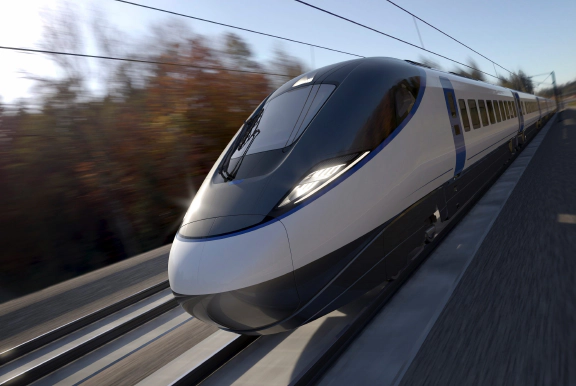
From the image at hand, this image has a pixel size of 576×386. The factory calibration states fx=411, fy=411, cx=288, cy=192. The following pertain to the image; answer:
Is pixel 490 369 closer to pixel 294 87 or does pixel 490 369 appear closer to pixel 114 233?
pixel 294 87

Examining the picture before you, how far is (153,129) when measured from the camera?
9359mm

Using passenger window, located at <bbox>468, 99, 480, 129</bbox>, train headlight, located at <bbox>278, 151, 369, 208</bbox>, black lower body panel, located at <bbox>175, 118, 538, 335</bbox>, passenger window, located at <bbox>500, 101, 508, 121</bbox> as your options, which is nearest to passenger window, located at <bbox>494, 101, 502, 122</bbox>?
passenger window, located at <bbox>500, 101, 508, 121</bbox>

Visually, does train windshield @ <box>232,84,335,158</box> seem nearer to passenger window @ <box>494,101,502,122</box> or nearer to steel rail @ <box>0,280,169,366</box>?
steel rail @ <box>0,280,169,366</box>

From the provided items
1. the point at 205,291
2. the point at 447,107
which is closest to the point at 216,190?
the point at 205,291

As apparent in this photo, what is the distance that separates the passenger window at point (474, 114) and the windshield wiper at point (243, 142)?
Result: 11.4 feet

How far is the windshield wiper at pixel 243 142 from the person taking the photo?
→ 3231 mm

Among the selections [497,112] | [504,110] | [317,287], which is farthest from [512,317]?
[504,110]

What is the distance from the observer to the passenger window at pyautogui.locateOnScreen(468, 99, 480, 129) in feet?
19.3

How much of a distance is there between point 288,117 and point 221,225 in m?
1.20

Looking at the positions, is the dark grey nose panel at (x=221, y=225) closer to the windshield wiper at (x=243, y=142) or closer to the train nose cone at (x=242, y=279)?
the train nose cone at (x=242, y=279)

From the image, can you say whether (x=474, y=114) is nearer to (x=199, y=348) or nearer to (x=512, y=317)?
(x=512, y=317)

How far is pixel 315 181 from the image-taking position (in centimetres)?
272

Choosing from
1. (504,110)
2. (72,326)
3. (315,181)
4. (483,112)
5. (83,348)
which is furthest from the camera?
(504,110)

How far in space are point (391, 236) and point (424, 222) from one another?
33.6 inches
